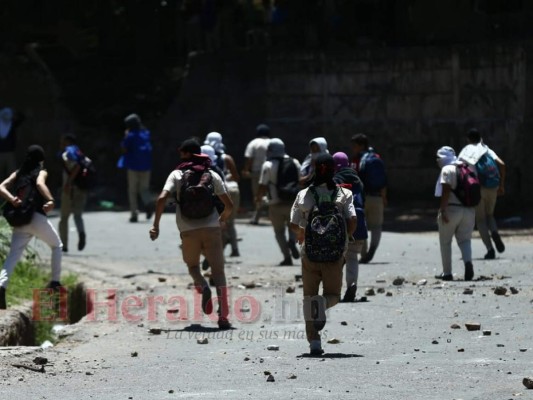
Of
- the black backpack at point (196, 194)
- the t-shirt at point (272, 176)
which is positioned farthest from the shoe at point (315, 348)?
the t-shirt at point (272, 176)

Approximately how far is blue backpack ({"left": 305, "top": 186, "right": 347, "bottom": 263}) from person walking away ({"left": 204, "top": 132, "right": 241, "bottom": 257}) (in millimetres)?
6778

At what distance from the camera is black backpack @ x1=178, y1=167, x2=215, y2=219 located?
13.7 metres

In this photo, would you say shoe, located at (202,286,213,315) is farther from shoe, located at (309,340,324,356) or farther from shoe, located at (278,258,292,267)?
shoe, located at (278,258,292,267)

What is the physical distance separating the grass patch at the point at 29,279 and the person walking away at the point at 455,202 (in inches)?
177

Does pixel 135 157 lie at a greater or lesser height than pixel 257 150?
lesser

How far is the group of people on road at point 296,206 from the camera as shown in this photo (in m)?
11.8

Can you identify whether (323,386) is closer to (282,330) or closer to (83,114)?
(282,330)

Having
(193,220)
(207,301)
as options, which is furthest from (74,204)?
(193,220)

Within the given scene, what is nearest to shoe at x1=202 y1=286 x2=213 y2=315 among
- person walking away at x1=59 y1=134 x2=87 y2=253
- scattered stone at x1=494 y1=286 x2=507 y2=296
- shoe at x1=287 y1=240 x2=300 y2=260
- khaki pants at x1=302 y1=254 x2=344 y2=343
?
khaki pants at x1=302 y1=254 x2=344 y2=343

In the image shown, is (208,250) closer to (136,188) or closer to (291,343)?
(291,343)

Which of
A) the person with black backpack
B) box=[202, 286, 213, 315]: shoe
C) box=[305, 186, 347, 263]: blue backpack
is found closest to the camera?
box=[305, 186, 347, 263]: blue backpack

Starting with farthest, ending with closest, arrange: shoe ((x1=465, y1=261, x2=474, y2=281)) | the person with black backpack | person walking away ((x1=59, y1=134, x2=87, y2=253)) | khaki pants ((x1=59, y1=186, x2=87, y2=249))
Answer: khaki pants ((x1=59, y1=186, x2=87, y2=249)) → person walking away ((x1=59, y1=134, x2=87, y2=253)) → shoe ((x1=465, y1=261, x2=474, y2=281)) → the person with black backpack

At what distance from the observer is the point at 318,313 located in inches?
461

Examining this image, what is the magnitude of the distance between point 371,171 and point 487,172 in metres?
1.82
